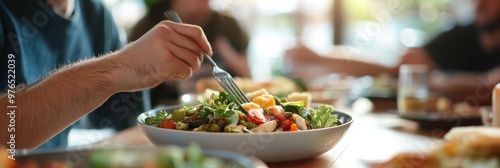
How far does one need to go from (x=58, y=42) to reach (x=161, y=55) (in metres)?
0.58

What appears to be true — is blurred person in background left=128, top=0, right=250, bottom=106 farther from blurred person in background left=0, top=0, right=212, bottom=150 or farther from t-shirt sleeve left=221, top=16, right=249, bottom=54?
blurred person in background left=0, top=0, right=212, bottom=150

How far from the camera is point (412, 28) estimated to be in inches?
186

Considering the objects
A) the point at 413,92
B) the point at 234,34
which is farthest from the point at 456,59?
the point at 413,92

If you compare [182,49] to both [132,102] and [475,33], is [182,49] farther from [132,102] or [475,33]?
[475,33]

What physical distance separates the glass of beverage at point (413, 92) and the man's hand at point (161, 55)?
97 centimetres

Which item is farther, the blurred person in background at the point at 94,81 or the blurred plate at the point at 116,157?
the blurred person in background at the point at 94,81

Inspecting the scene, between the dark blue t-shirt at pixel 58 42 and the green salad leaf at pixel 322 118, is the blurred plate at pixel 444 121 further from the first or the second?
the dark blue t-shirt at pixel 58 42

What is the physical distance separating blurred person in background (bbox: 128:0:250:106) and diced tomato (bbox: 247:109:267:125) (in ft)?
5.77

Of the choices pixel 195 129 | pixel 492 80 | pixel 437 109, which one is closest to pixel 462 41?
pixel 492 80

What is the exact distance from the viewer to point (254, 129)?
41.2 inches

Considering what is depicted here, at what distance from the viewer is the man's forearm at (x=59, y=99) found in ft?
4.10

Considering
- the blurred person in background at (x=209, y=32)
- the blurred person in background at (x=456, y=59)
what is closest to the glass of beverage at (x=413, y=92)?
the blurred person in background at (x=456, y=59)

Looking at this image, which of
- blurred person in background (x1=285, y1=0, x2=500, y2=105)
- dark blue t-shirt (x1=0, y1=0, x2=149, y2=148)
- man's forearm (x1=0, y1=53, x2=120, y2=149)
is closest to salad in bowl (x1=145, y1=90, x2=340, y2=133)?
man's forearm (x1=0, y1=53, x2=120, y2=149)

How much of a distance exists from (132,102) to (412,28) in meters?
3.22
